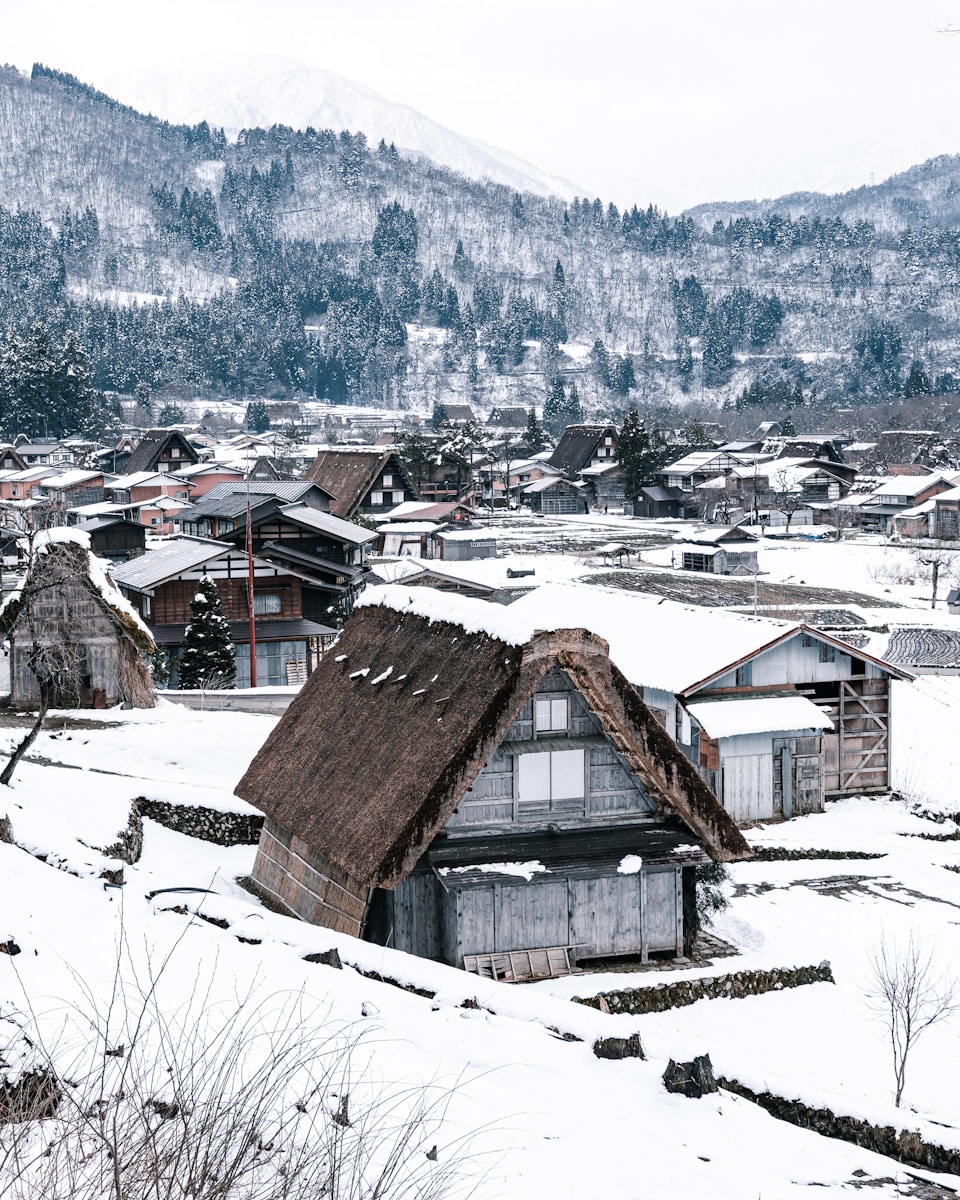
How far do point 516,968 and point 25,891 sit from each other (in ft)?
19.3

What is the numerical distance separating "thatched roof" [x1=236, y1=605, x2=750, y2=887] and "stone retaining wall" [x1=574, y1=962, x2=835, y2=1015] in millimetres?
1469

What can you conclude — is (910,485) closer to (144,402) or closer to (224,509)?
(224,509)

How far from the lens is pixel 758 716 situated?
22938 millimetres

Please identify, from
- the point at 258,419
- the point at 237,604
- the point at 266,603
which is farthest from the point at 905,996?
the point at 258,419

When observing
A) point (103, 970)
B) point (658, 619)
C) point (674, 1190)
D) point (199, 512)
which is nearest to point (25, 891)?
point (103, 970)

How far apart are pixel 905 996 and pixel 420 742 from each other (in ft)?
19.8

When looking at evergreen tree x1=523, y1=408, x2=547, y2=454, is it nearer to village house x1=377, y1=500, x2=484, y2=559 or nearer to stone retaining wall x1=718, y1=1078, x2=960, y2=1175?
village house x1=377, y1=500, x2=484, y2=559

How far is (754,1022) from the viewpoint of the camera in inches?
544

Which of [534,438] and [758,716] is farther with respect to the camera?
[534,438]

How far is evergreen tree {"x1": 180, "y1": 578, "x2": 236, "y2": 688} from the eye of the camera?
3222cm

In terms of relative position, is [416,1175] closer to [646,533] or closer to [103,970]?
[103,970]

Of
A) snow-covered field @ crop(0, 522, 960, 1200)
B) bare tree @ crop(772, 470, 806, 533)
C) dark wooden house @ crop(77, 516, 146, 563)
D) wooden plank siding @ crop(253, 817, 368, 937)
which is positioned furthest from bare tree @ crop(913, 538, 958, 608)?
wooden plank siding @ crop(253, 817, 368, 937)

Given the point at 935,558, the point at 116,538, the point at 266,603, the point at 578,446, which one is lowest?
the point at 935,558

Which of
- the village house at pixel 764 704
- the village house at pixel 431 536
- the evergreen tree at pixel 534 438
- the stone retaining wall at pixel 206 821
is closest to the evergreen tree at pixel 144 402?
the evergreen tree at pixel 534 438
